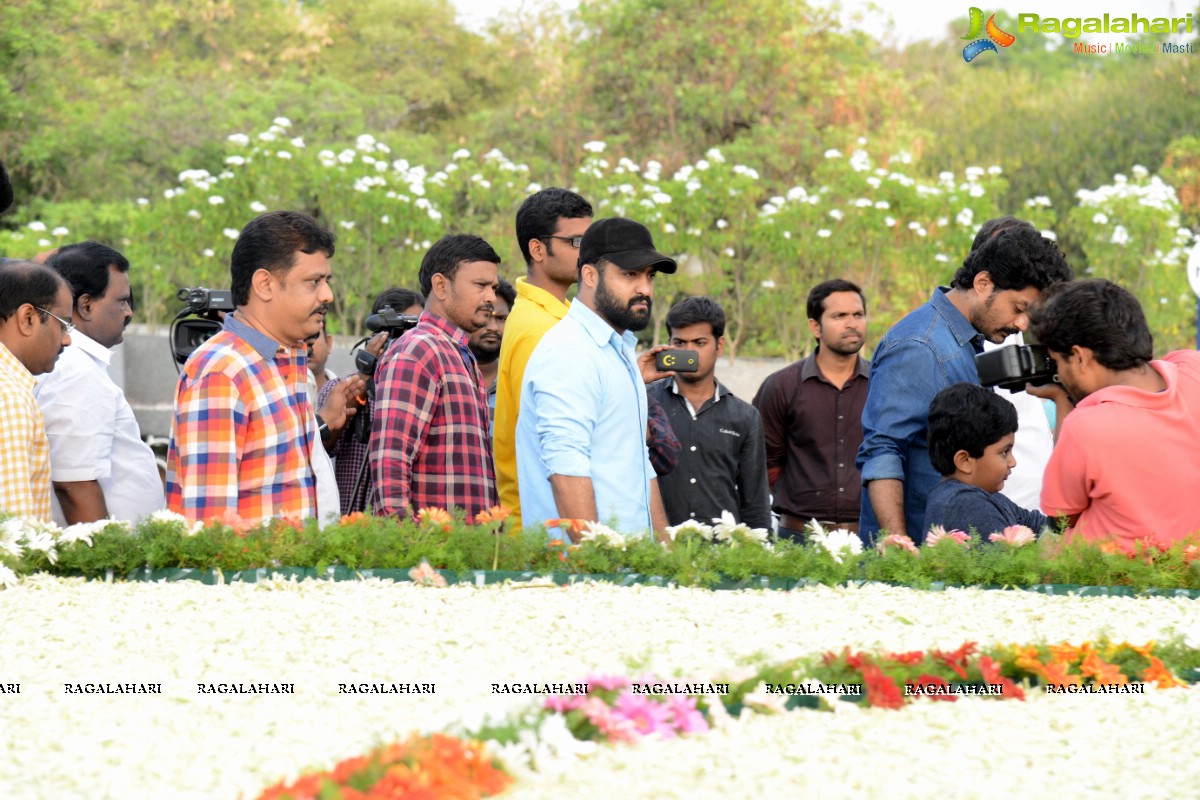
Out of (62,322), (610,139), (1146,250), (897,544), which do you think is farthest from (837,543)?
(610,139)

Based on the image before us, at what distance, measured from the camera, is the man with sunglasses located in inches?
147

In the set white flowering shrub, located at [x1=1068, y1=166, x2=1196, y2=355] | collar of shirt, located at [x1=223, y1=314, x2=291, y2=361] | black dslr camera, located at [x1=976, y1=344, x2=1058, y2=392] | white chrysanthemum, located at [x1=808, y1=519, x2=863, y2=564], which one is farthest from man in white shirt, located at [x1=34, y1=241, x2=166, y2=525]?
white flowering shrub, located at [x1=1068, y1=166, x2=1196, y2=355]

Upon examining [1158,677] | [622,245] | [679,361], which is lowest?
[1158,677]

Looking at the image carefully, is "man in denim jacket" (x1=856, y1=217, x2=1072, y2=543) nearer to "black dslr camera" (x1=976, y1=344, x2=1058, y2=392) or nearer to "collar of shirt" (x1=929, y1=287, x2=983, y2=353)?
"collar of shirt" (x1=929, y1=287, x2=983, y2=353)

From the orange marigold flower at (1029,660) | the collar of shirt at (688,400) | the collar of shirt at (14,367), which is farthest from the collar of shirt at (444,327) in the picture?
the orange marigold flower at (1029,660)

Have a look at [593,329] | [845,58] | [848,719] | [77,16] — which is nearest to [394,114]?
[77,16]

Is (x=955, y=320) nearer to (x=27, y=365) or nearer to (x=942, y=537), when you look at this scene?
(x=942, y=537)

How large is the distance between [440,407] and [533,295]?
0.46m

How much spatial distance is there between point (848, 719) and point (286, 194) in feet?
33.9

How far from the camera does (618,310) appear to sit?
392 cm

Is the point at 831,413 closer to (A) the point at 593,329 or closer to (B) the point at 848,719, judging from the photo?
(A) the point at 593,329

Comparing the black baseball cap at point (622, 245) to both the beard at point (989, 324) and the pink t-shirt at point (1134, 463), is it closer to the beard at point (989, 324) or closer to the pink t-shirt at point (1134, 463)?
the beard at point (989, 324)

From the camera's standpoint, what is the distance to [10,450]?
3.74 metres

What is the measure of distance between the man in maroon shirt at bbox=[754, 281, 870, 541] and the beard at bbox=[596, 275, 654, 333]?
6.79 ft
